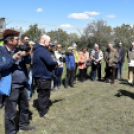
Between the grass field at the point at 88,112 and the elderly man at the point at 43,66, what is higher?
the elderly man at the point at 43,66

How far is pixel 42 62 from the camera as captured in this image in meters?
3.83

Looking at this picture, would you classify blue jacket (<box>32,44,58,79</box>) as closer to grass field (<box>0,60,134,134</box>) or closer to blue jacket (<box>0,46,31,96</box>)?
blue jacket (<box>0,46,31,96</box>)

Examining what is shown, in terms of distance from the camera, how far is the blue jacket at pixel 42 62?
375cm

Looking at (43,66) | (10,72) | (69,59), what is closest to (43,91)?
(43,66)

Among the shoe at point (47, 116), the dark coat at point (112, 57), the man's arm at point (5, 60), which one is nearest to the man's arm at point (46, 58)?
the man's arm at point (5, 60)

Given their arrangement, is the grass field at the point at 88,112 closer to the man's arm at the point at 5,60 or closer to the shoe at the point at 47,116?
the shoe at the point at 47,116

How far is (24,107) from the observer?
3396mm

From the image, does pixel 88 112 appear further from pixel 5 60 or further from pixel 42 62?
pixel 5 60

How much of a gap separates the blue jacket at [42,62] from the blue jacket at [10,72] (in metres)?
0.55

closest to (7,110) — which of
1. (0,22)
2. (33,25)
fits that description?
(0,22)

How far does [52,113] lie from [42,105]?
20.6 inches

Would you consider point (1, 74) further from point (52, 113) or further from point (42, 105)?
point (52, 113)

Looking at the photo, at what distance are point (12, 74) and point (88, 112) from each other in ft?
8.25

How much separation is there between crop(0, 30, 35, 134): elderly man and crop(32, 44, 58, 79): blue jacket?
55cm
